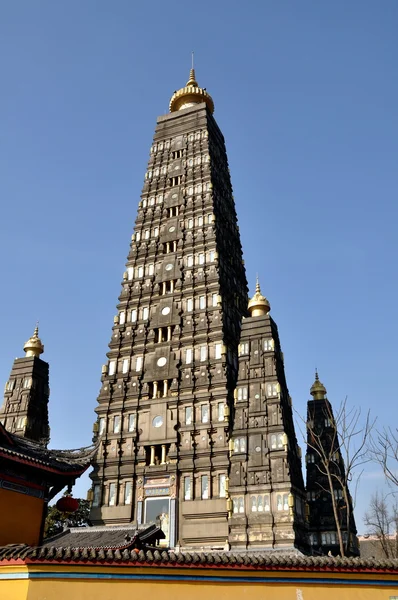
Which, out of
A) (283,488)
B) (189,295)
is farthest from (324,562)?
(189,295)

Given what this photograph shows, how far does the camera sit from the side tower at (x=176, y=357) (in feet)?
133

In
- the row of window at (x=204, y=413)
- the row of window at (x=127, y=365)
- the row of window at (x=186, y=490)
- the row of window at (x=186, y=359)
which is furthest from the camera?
the row of window at (x=127, y=365)

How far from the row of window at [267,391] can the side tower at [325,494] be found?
8.53 meters

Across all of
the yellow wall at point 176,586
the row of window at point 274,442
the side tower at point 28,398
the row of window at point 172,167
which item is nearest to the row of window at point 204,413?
the row of window at point 274,442

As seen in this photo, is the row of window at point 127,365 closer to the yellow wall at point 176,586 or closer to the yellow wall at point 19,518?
the yellow wall at point 19,518

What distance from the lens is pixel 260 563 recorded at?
16.6 meters

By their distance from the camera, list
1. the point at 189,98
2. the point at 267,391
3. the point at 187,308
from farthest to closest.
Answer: the point at 189,98 → the point at 187,308 → the point at 267,391

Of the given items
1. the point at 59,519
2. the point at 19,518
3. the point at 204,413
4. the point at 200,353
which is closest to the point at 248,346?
the point at 200,353

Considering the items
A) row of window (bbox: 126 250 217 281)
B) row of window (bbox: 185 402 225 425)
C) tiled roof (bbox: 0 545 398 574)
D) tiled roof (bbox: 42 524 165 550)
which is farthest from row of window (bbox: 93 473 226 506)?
tiled roof (bbox: 0 545 398 574)

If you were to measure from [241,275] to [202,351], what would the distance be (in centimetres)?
1286

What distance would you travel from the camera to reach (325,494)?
51.9 m

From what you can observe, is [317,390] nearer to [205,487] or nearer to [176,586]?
[205,487]

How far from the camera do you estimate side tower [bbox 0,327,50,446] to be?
164ft

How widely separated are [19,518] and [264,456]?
22244 millimetres
